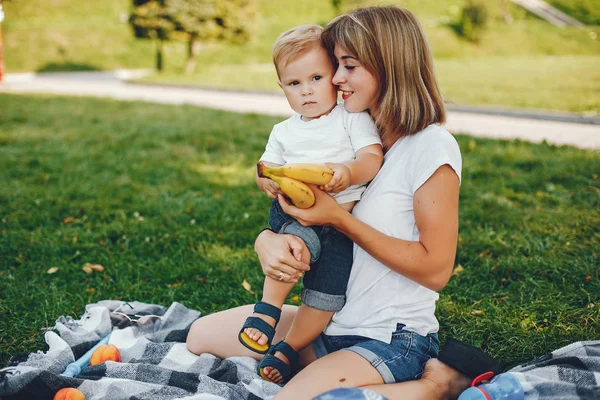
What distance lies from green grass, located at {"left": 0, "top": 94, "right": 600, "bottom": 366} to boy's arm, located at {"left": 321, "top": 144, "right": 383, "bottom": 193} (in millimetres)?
1213

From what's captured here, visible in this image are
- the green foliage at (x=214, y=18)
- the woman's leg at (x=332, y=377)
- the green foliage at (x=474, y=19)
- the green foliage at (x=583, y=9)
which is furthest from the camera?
the green foliage at (x=583, y=9)

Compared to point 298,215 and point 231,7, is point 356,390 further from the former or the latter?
point 231,7

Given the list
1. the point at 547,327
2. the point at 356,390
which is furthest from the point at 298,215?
the point at 547,327

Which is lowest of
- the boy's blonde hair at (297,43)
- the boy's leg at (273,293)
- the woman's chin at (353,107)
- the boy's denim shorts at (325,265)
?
→ the boy's leg at (273,293)

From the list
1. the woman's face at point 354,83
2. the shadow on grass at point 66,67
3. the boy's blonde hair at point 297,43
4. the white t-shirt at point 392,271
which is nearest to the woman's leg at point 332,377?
the white t-shirt at point 392,271

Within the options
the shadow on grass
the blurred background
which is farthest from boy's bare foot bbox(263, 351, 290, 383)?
the shadow on grass

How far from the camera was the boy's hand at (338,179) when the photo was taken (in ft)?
6.78

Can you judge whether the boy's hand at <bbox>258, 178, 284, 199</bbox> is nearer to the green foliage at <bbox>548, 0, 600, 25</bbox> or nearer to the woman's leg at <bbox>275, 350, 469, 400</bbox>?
the woman's leg at <bbox>275, 350, 469, 400</bbox>

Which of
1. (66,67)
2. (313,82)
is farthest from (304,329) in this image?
(66,67)

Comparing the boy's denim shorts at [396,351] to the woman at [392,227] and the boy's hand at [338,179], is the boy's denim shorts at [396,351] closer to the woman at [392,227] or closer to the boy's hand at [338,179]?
the woman at [392,227]

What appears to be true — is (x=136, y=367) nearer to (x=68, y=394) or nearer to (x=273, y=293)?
(x=68, y=394)

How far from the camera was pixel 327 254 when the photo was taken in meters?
2.21

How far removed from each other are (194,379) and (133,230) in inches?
85.0

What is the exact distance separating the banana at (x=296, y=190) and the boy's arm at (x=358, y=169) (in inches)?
3.1
